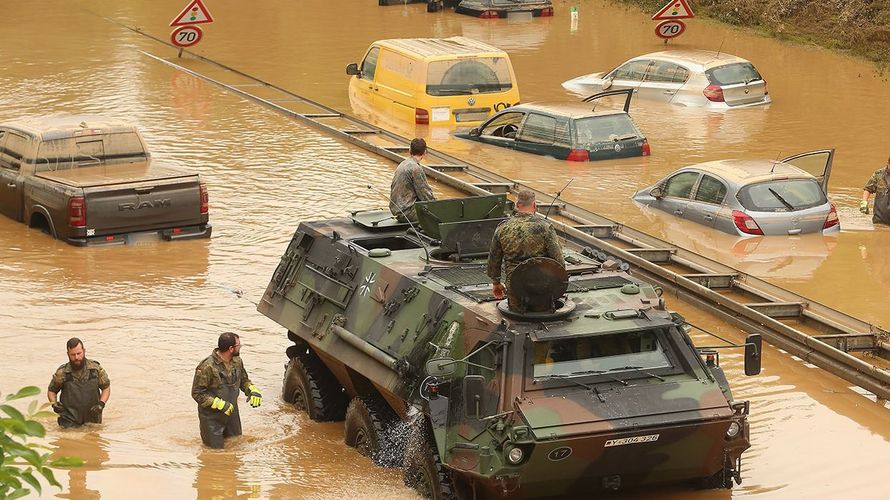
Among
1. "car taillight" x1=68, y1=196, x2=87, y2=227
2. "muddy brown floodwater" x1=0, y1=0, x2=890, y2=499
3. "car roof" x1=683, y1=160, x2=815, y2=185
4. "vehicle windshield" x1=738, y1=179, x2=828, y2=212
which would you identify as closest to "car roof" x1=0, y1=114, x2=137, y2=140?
"muddy brown floodwater" x1=0, y1=0, x2=890, y2=499

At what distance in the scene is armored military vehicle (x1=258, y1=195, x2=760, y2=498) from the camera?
10523mm

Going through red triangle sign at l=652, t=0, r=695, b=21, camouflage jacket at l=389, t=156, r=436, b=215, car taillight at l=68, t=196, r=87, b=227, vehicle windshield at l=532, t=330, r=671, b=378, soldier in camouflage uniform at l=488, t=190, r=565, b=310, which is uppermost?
soldier in camouflage uniform at l=488, t=190, r=565, b=310

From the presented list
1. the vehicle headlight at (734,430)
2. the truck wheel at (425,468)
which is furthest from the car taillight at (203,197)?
the vehicle headlight at (734,430)

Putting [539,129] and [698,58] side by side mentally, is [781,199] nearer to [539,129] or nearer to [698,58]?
[539,129]

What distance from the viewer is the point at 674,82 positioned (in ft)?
94.1

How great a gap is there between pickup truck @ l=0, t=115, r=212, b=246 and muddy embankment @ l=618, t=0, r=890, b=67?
59.6 ft

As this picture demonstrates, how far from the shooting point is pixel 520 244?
11.5 m

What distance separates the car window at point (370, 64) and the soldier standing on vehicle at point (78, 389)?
1598 centimetres

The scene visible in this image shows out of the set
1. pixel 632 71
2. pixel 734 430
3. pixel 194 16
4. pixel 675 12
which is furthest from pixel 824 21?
pixel 734 430

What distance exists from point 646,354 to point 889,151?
15183 mm

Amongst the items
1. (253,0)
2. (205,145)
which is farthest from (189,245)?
(253,0)

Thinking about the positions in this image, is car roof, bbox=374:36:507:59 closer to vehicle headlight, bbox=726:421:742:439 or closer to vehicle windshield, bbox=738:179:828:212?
vehicle windshield, bbox=738:179:828:212

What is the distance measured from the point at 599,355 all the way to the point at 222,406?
10.9ft

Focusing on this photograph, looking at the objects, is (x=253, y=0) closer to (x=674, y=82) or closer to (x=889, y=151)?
(x=674, y=82)
